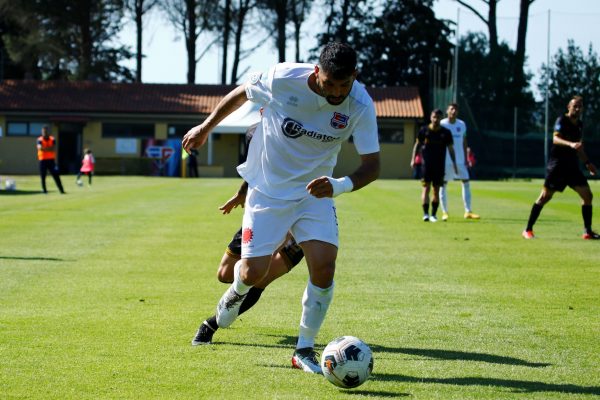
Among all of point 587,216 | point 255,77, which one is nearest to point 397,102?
point 587,216

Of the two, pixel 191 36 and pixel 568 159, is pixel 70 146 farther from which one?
pixel 568 159

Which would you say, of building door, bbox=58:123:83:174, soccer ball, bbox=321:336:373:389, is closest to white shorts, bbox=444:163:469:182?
soccer ball, bbox=321:336:373:389

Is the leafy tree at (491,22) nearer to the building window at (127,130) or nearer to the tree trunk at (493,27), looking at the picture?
the tree trunk at (493,27)

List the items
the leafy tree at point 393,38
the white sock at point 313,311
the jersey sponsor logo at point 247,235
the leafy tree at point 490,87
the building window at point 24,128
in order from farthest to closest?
1. the leafy tree at point 393,38
2. the building window at point 24,128
3. the leafy tree at point 490,87
4. the jersey sponsor logo at point 247,235
5. the white sock at point 313,311

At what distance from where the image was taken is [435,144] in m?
19.0

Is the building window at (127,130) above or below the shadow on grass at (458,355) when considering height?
above

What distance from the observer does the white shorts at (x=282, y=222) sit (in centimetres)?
658

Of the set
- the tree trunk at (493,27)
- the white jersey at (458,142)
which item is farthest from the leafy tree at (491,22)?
the white jersey at (458,142)

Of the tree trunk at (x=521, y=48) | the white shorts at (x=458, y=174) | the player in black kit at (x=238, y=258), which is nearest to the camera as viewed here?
the player in black kit at (x=238, y=258)

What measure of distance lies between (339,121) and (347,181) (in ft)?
1.31

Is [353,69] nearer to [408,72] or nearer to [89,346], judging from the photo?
[89,346]

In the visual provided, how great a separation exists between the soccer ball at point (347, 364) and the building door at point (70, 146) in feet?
176

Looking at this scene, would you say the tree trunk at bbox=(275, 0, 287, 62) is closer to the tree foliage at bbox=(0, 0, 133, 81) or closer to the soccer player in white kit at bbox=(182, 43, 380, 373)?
the tree foliage at bbox=(0, 0, 133, 81)

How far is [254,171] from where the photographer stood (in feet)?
22.4
